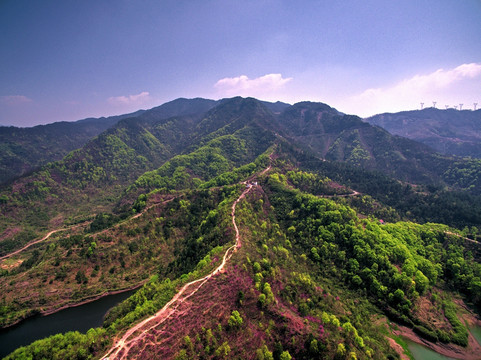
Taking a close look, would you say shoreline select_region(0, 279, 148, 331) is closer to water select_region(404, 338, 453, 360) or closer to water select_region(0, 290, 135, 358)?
water select_region(0, 290, 135, 358)

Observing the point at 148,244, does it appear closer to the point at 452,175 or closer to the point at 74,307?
the point at 74,307

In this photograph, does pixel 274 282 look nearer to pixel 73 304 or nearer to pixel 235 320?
pixel 235 320

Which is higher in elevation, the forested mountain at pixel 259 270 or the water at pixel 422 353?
the forested mountain at pixel 259 270

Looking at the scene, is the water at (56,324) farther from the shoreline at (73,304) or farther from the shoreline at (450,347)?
the shoreline at (450,347)

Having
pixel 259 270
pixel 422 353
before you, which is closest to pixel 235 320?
pixel 259 270

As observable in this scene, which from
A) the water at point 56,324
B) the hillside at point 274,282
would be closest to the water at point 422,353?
the hillside at point 274,282

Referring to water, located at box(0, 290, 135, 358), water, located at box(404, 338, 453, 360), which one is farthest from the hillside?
water, located at box(0, 290, 135, 358)

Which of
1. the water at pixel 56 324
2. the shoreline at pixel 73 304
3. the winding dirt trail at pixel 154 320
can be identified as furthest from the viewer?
the shoreline at pixel 73 304
